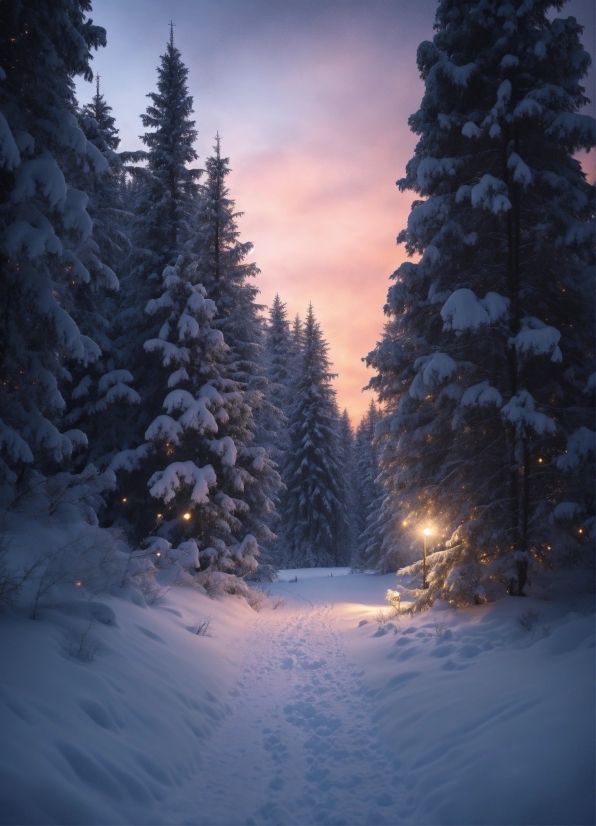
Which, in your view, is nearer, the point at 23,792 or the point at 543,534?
the point at 23,792

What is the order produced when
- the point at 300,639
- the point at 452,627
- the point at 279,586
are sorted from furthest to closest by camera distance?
the point at 279,586 → the point at 300,639 → the point at 452,627

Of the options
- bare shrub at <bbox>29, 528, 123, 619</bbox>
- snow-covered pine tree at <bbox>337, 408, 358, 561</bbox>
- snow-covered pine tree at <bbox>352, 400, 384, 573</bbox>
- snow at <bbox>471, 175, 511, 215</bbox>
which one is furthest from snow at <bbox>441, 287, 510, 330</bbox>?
snow-covered pine tree at <bbox>337, 408, 358, 561</bbox>

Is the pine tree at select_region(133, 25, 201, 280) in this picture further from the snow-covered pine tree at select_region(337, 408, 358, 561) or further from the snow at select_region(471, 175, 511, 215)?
the snow-covered pine tree at select_region(337, 408, 358, 561)

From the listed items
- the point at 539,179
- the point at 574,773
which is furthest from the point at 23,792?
the point at 539,179

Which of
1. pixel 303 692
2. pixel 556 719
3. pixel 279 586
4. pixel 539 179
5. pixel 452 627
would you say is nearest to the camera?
pixel 556 719

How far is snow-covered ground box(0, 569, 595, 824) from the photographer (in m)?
3.35

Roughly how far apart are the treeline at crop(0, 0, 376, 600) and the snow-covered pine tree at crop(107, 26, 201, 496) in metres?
0.06

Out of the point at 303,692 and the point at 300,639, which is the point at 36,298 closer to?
the point at 303,692

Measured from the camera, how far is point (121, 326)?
16.2m

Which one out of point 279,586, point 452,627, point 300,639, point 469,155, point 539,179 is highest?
point 469,155

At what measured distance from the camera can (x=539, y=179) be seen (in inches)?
350

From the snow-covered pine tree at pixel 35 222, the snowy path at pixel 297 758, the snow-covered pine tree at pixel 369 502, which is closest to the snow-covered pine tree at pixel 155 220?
the snow-covered pine tree at pixel 35 222

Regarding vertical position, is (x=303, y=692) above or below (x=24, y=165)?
below

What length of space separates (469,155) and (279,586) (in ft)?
67.8
